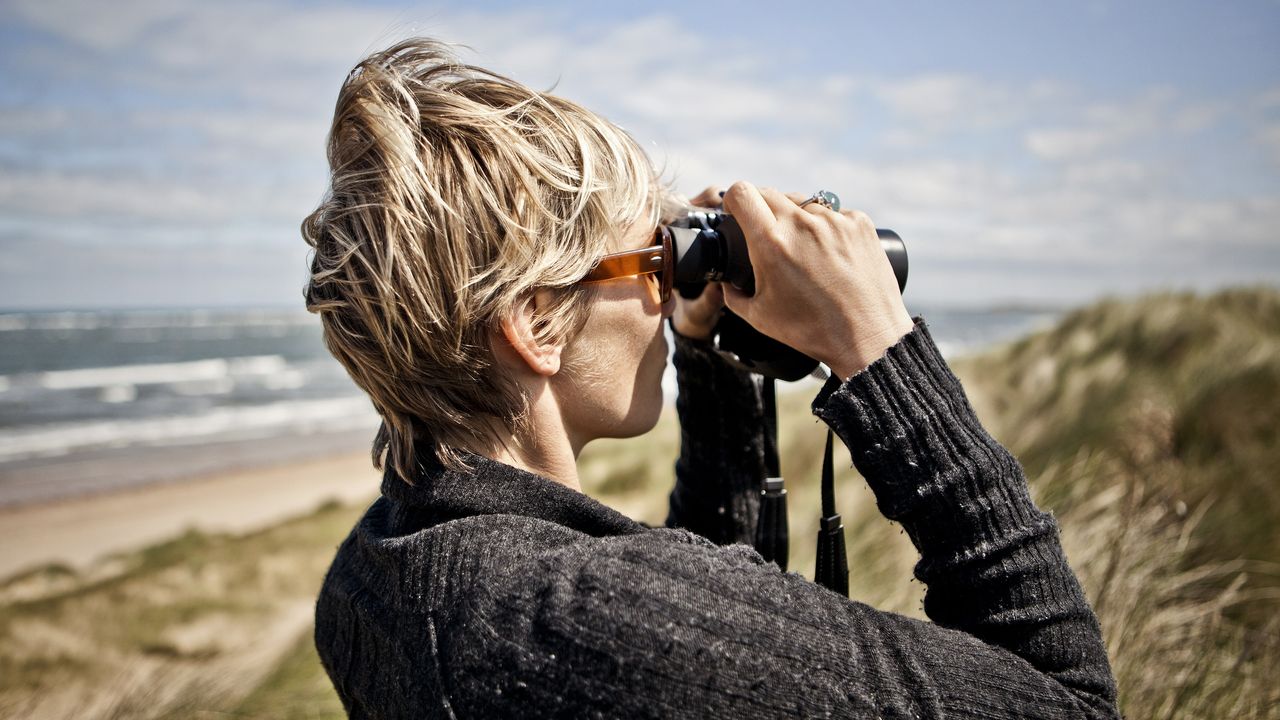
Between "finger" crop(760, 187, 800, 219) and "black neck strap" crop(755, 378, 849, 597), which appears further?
"black neck strap" crop(755, 378, 849, 597)

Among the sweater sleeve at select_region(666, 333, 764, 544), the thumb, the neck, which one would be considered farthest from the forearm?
the sweater sleeve at select_region(666, 333, 764, 544)

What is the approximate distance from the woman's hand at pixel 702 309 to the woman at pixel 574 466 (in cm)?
29

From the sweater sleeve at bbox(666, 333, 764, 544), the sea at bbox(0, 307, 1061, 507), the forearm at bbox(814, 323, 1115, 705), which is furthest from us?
the sea at bbox(0, 307, 1061, 507)

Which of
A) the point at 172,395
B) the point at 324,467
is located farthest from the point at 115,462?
the point at 172,395

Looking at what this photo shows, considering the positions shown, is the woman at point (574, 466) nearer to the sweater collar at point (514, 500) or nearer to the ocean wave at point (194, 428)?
the sweater collar at point (514, 500)

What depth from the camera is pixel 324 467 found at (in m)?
13.0

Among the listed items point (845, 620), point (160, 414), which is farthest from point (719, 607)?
point (160, 414)

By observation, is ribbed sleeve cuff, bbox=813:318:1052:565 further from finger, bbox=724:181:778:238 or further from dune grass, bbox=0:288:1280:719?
dune grass, bbox=0:288:1280:719

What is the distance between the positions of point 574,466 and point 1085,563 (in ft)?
7.19

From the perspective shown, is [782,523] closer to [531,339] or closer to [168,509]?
[531,339]

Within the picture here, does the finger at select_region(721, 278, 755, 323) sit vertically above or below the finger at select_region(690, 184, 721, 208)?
below

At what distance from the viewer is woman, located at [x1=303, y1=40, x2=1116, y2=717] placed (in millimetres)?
945

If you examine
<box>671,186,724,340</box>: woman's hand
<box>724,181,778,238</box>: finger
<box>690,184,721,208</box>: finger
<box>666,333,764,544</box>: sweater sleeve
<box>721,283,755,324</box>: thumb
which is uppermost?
<box>690,184,721,208</box>: finger

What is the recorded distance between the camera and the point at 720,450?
1.82 m
